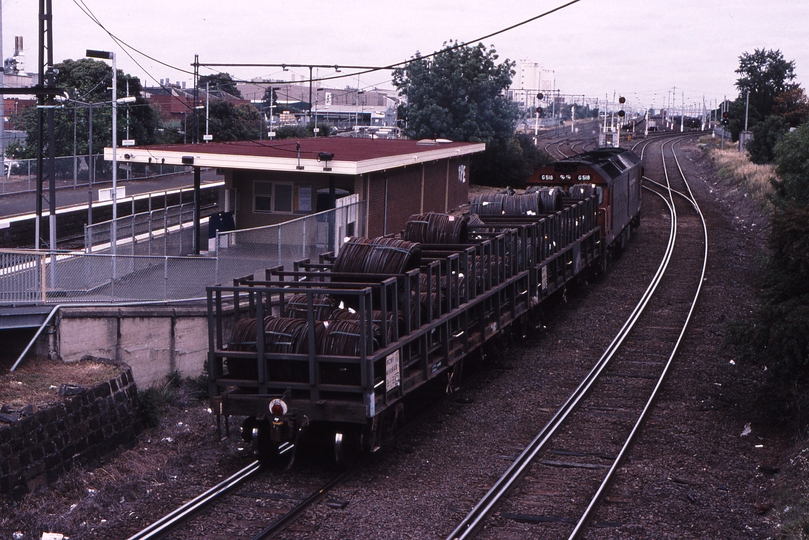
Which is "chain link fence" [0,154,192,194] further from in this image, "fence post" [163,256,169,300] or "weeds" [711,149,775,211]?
"weeds" [711,149,775,211]

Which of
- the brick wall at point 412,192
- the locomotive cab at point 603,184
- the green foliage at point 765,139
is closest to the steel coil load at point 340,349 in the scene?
the brick wall at point 412,192

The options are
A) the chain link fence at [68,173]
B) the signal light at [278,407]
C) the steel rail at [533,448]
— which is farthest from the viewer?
the chain link fence at [68,173]

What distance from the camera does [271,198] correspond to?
2536 cm

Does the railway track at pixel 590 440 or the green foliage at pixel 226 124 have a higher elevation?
the green foliage at pixel 226 124

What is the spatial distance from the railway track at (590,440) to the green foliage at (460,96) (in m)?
26.4

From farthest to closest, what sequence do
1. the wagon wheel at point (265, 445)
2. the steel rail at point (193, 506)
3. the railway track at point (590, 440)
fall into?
the wagon wheel at point (265, 445) → the railway track at point (590, 440) → the steel rail at point (193, 506)

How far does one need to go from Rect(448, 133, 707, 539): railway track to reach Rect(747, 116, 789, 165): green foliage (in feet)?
108

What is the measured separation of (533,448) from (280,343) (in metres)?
3.70

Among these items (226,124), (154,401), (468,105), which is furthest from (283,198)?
(226,124)

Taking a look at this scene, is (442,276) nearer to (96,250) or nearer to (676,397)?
(676,397)

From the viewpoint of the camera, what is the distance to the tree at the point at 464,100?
1864 inches

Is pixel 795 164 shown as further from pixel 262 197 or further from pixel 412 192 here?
pixel 262 197

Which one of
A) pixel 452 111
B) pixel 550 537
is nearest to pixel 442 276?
pixel 550 537

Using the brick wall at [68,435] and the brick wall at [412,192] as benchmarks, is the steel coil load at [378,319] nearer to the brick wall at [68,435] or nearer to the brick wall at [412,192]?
the brick wall at [68,435]
